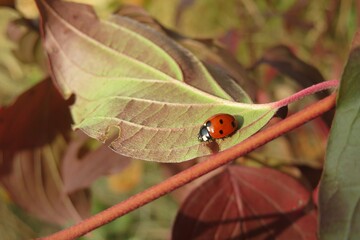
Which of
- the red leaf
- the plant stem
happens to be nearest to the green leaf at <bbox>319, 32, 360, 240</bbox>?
the plant stem

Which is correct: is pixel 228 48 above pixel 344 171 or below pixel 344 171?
below

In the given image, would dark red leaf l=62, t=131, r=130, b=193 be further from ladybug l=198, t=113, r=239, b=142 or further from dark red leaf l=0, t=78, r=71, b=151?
ladybug l=198, t=113, r=239, b=142

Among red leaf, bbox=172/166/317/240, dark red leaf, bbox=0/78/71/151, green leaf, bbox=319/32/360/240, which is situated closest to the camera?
green leaf, bbox=319/32/360/240

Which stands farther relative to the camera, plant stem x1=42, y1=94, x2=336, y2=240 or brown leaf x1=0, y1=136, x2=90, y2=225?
brown leaf x1=0, y1=136, x2=90, y2=225

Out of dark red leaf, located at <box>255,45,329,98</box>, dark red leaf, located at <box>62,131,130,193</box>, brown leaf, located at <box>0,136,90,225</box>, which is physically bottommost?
brown leaf, located at <box>0,136,90,225</box>

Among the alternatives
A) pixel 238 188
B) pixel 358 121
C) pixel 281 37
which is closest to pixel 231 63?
pixel 238 188

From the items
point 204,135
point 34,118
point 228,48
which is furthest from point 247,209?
point 228,48

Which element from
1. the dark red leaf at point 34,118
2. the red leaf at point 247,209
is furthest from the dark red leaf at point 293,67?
the dark red leaf at point 34,118

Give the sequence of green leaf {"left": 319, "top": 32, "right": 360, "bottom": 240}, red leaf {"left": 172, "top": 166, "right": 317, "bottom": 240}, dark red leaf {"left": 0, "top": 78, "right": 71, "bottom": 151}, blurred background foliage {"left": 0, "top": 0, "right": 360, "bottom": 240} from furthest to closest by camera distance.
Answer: blurred background foliage {"left": 0, "top": 0, "right": 360, "bottom": 240} → dark red leaf {"left": 0, "top": 78, "right": 71, "bottom": 151} → red leaf {"left": 172, "top": 166, "right": 317, "bottom": 240} → green leaf {"left": 319, "top": 32, "right": 360, "bottom": 240}

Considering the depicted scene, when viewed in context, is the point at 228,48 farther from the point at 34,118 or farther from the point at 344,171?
the point at 344,171
